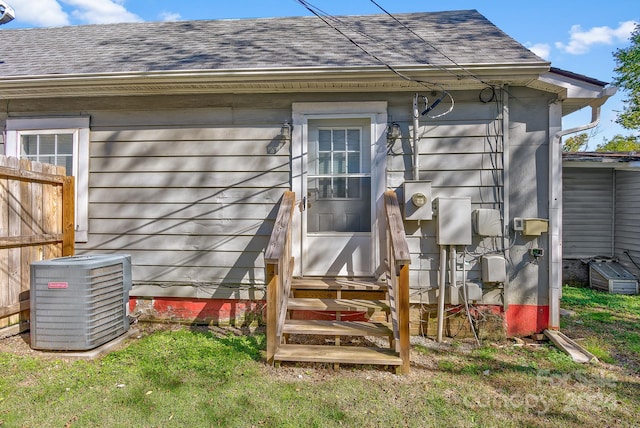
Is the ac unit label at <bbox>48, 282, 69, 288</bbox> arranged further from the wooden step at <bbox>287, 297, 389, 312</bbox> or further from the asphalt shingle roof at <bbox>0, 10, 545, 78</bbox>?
the asphalt shingle roof at <bbox>0, 10, 545, 78</bbox>

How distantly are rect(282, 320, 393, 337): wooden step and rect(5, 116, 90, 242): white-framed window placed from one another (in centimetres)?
290

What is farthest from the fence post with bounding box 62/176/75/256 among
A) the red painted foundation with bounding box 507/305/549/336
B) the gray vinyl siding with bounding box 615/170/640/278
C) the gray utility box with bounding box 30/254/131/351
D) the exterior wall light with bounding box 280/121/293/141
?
the gray vinyl siding with bounding box 615/170/640/278

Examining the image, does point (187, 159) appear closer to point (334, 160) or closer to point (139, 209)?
point (139, 209)

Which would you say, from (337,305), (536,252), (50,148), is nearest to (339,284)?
(337,305)

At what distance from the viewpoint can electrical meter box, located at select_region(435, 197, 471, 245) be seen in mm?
3711

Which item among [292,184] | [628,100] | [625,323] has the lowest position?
[625,323]

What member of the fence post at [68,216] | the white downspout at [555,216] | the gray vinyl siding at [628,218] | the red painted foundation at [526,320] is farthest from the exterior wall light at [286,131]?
the gray vinyl siding at [628,218]

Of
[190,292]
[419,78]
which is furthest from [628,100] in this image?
[190,292]

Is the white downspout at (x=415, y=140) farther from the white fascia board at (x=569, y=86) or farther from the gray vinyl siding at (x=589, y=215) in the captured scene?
the gray vinyl siding at (x=589, y=215)

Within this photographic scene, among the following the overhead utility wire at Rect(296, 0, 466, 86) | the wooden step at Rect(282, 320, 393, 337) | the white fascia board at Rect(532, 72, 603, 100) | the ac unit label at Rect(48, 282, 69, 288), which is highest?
the overhead utility wire at Rect(296, 0, 466, 86)

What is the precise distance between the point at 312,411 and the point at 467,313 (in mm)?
2153

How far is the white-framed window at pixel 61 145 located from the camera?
4160 millimetres

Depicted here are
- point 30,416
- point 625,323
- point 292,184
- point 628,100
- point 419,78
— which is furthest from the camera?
point 628,100

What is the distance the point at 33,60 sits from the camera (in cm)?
450
